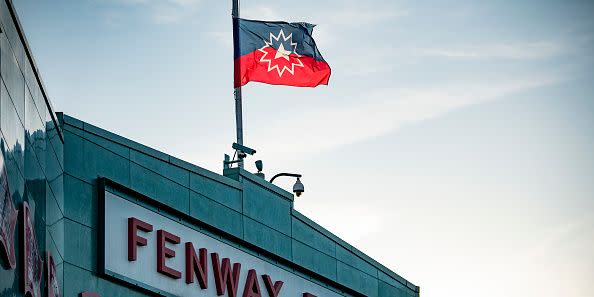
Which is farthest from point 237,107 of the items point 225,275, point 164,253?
point 164,253

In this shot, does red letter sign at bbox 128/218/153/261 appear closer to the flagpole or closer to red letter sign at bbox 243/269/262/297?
red letter sign at bbox 243/269/262/297

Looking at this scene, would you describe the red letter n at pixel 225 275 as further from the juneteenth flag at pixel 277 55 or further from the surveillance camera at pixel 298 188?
the juneteenth flag at pixel 277 55

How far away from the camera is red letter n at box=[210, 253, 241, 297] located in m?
32.2

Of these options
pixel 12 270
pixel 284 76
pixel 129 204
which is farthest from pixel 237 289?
pixel 12 270

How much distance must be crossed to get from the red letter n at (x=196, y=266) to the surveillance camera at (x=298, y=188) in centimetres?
580

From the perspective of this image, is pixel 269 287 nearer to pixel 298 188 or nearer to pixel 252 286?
pixel 252 286

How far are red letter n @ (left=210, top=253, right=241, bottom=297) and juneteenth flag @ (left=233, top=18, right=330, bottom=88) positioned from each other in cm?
648

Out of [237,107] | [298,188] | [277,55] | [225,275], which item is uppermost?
[277,55]

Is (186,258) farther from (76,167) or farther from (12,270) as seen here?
(12,270)

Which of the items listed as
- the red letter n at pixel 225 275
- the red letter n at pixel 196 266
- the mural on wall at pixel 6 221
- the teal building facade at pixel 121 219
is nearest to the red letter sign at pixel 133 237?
the teal building facade at pixel 121 219

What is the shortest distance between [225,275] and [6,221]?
11881 millimetres

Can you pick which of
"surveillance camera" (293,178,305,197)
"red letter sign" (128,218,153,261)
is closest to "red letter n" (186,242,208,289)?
"red letter sign" (128,218,153,261)

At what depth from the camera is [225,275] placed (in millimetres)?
32594

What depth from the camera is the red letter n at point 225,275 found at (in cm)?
3225
